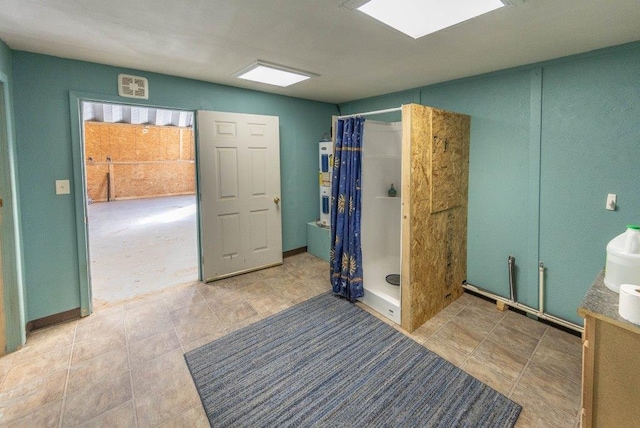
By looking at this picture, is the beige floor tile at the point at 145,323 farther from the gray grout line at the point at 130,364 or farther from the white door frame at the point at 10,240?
the white door frame at the point at 10,240

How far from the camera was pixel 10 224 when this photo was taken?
223 cm

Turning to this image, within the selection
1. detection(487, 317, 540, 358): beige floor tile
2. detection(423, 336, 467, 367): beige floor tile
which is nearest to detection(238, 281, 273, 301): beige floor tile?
detection(423, 336, 467, 367): beige floor tile

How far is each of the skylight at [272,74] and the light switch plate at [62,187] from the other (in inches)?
76.0

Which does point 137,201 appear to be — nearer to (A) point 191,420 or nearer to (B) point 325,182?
(B) point 325,182

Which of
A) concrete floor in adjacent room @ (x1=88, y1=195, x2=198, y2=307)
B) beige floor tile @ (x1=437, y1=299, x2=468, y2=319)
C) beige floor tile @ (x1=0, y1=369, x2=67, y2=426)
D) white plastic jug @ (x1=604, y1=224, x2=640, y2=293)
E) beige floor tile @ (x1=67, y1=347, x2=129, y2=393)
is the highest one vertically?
white plastic jug @ (x1=604, y1=224, x2=640, y2=293)

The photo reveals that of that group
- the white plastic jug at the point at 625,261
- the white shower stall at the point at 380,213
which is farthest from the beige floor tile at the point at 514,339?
the white plastic jug at the point at 625,261

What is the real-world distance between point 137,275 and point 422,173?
12.5 ft

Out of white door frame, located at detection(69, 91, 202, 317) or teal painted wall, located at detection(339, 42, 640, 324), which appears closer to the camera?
teal painted wall, located at detection(339, 42, 640, 324)

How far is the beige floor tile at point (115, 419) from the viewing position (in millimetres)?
1650

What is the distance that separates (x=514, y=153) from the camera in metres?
2.79

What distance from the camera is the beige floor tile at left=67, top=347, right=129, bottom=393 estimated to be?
1992 mm

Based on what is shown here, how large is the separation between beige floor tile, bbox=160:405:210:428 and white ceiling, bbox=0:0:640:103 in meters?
2.40

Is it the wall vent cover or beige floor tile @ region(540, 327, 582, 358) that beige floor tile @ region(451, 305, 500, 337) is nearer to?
beige floor tile @ region(540, 327, 582, 358)

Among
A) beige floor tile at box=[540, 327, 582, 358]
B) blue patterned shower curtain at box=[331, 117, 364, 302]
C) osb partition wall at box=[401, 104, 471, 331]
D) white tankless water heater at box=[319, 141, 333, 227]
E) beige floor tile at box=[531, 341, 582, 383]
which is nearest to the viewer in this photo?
beige floor tile at box=[531, 341, 582, 383]
